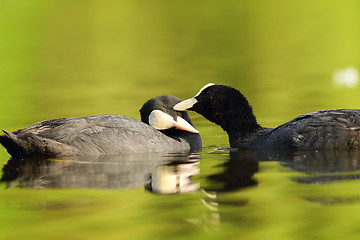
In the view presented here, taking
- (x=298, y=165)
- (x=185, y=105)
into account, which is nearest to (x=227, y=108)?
(x=185, y=105)

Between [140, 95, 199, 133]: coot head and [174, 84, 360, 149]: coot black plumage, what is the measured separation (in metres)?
0.15

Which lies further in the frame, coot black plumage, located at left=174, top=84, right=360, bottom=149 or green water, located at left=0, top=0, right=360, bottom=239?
coot black plumage, located at left=174, top=84, right=360, bottom=149

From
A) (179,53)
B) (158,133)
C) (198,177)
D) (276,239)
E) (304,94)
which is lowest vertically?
(276,239)

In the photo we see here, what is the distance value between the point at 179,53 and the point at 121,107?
911 cm

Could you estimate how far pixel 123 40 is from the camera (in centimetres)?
2595

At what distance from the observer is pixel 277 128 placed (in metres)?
9.01

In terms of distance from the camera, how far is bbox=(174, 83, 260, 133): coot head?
376 inches

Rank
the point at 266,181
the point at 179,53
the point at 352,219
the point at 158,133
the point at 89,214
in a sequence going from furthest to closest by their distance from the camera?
the point at 179,53, the point at 158,133, the point at 266,181, the point at 89,214, the point at 352,219

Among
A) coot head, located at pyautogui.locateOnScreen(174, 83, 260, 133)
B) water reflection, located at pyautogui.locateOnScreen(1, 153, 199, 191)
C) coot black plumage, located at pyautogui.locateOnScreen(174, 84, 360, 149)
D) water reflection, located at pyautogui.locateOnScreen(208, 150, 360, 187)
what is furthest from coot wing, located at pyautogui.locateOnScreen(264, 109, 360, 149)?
water reflection, located at pyautogui.locateOnScreen(1, 153, 199, 191)

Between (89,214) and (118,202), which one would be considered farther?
(118,202)

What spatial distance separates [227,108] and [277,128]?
953mm

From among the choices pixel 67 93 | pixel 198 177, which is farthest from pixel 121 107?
pixel 198 177

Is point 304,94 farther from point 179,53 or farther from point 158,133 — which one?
point 179,53

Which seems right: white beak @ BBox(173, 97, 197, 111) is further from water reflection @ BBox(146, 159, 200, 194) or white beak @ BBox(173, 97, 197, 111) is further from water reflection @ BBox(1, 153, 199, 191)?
water reflection @ BBox(146, 159, 200, 194)
